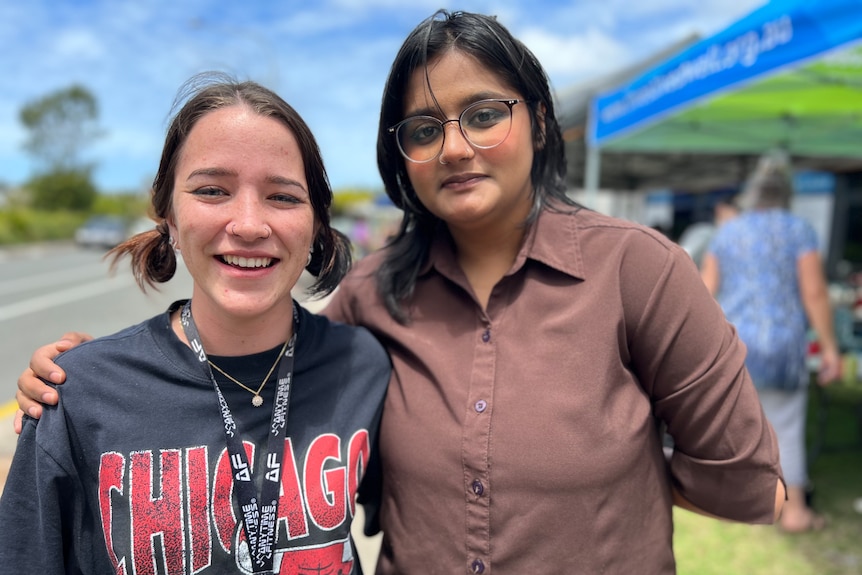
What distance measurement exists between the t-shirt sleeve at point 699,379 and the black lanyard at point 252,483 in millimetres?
813

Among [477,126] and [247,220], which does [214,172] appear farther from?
[477,126]

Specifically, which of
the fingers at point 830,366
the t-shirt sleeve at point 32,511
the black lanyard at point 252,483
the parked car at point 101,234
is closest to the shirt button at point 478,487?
the black lanyard at point 252,483

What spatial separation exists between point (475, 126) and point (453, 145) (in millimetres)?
74

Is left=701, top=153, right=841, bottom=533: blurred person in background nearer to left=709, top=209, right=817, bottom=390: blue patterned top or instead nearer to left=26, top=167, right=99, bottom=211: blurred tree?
left=709, top=209, right=817, bottom=390: blue patterned top

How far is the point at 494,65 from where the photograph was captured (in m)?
1.45

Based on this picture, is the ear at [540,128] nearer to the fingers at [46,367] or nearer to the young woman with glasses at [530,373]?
the young woman with glasses at [530,373]

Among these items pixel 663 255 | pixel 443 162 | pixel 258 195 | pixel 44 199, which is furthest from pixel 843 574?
pixel 44 199

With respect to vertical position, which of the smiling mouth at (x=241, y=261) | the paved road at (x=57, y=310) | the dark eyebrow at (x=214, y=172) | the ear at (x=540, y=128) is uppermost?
the ear at (x=540, y=128)

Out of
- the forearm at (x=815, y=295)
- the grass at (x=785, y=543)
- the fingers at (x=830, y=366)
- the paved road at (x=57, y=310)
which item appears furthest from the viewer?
the paved road at (x=57, y=310)

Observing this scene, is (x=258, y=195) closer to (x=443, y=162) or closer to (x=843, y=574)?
(x=443, y=162)

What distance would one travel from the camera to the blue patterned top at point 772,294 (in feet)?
10.9

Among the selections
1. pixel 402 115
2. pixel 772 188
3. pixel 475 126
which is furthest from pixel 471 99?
pixel 772 188

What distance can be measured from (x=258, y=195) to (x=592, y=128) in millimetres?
5307

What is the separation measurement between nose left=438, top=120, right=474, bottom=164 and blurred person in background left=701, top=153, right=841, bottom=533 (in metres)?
2.56
